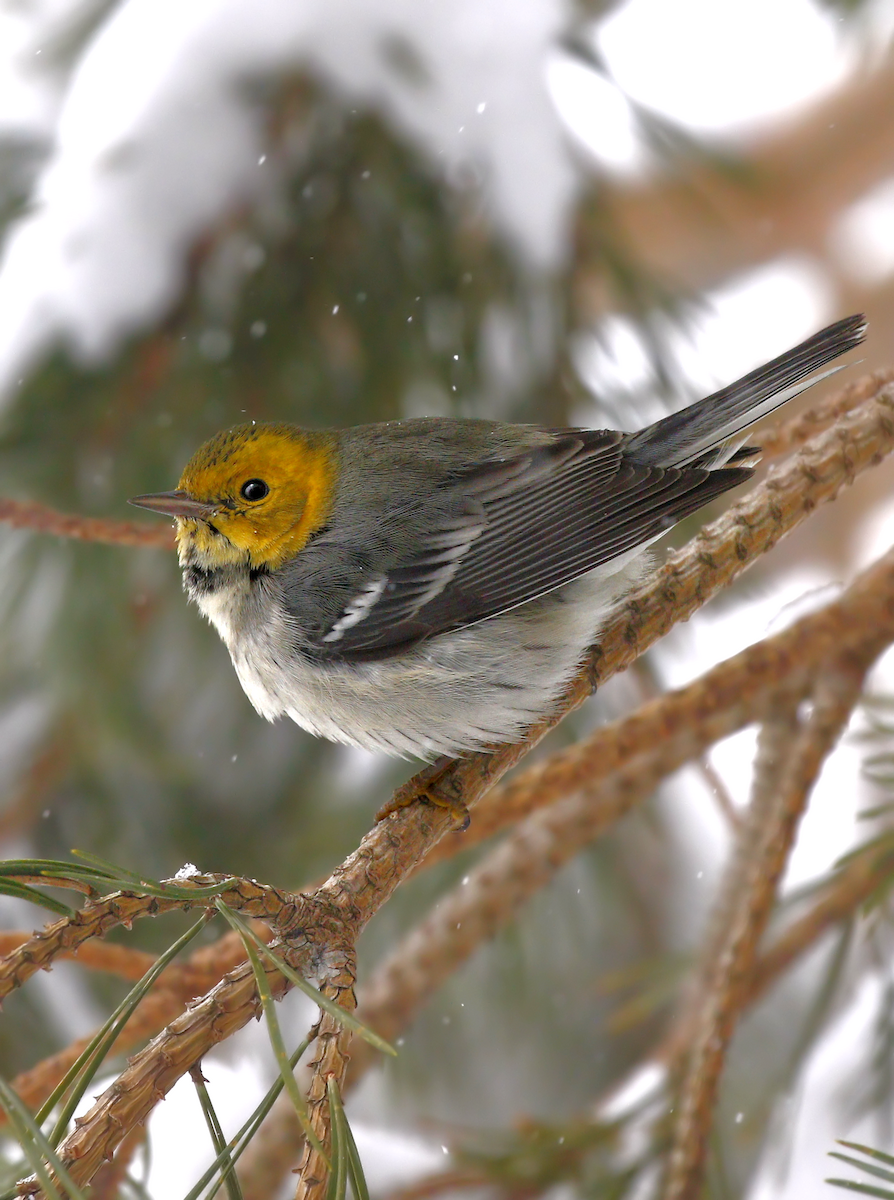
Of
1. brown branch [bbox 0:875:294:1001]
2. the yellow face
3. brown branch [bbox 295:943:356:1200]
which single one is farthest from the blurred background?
brown branch [bbox 0:875:294:1001]

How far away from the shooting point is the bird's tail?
4.66 feet

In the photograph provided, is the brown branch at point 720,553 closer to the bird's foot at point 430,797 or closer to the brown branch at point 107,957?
the bird's foot at point 430,797

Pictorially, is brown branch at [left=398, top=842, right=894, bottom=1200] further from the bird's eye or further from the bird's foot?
the bird's eye

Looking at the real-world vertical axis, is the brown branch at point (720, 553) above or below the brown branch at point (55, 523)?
below

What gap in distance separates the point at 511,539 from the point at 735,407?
0.39 metres

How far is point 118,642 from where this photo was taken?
1.90 meters

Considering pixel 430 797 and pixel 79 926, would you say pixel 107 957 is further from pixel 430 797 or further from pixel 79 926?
pixel 79 926

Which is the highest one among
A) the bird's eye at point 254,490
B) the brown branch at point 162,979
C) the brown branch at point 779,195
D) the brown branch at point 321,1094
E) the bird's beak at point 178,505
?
the brown branch at point 779,195

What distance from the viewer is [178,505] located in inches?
64.4

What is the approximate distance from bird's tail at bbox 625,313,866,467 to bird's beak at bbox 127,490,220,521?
69 centimetres

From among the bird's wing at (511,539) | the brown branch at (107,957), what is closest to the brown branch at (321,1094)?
the brown branch at (107,957)

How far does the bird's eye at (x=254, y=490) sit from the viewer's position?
1.71m

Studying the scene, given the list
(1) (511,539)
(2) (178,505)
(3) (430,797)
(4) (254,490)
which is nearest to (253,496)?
(4) (254,490)

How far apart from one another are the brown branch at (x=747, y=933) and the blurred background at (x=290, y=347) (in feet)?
1.00
